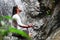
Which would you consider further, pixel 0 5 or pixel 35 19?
pixel 35 19

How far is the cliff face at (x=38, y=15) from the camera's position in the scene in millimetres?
1385

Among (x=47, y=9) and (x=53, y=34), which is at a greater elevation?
(x=47, y=9)

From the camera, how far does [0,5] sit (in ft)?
4.42

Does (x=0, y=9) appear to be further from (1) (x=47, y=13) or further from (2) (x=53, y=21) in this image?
(2) (x=53, y=21)

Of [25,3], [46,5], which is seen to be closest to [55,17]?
[46,5]

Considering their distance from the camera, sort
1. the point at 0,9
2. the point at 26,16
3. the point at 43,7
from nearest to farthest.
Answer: the point at 0,9 → the point at 26,16 → the point at 43,7

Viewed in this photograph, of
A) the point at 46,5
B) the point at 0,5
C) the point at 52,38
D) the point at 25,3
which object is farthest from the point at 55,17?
the point at 0,5

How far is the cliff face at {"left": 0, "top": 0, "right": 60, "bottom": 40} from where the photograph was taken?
1385 mm

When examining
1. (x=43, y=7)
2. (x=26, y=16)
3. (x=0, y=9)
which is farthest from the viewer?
(x=43, y=7)

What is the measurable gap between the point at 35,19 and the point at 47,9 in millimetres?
166

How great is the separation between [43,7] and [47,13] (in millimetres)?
74

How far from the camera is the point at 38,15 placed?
1.54 meters

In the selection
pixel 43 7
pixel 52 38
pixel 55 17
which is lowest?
pixel 52 38

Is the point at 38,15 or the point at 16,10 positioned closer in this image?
the point at 16,10
